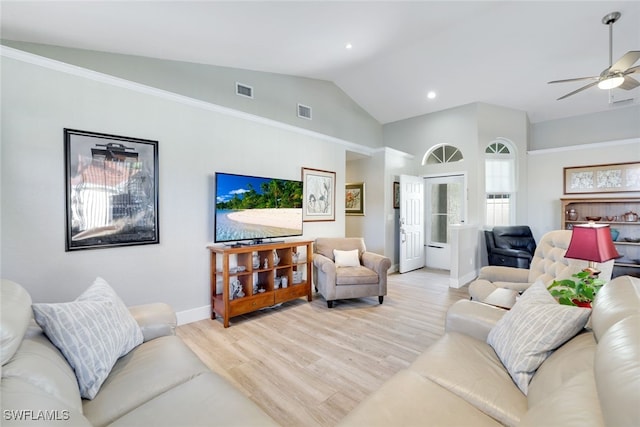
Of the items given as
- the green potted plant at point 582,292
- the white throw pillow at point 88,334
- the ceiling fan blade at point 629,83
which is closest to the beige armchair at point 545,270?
the green potted plant at point 582,292

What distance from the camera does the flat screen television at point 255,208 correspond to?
10.3 ft

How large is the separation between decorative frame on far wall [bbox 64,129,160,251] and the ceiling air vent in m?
2.25

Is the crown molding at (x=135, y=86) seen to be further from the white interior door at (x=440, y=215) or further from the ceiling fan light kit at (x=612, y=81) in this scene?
the ceiling fan light kit at (x=612, y=81)

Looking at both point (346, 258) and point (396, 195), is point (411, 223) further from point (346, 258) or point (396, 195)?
point (346, 258)

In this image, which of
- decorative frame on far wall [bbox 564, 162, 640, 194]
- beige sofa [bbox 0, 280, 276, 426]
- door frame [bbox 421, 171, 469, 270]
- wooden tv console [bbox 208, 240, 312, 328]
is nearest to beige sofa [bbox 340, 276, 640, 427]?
beige sofa [bbox 0, 280, 276, 426]

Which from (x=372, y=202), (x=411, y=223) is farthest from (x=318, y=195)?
(x=411, y=223)

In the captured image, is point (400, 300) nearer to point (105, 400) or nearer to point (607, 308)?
point (607, 308)

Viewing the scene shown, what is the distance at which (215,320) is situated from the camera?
3.15m

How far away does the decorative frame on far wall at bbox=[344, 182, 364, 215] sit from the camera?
5688mm

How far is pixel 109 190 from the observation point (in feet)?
8.30

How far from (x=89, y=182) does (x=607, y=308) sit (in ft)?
11.7

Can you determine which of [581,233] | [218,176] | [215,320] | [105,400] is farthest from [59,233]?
[581,233]

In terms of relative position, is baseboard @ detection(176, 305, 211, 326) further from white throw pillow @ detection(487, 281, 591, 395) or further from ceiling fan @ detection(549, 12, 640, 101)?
ceiling fan @ detection(549, 12, 640, 101)

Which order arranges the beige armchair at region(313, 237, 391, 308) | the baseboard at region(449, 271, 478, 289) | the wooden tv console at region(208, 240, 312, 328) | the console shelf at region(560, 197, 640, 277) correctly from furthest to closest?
the console shelf at region(560, 197, 640, 277)
the baseboard at region(449, 271, 478, 289)
the beige armchair at region(313, 237, 391, 308)
the wooden tv console at region(208, 240, 312, 328)
